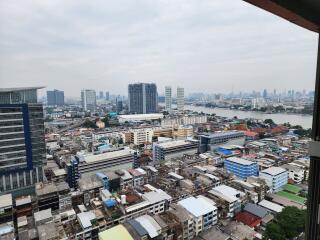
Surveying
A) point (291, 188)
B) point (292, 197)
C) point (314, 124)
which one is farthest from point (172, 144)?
point (314, 124)

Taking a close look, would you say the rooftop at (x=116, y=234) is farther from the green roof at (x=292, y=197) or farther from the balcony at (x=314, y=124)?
the green roof at (x=292, y=197)

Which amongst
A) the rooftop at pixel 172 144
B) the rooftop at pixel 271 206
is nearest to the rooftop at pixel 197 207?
the rooftop at pixel 271 206

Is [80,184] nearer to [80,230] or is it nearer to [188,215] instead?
[80,230]

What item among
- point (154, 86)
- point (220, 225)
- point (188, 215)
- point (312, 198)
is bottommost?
point (220, 225)

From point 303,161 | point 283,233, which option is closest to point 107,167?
point 283,233

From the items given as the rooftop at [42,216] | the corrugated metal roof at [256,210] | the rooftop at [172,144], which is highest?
the rooftop at [172,144]

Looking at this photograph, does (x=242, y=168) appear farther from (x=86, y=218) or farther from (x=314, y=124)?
(x=314, y=124)

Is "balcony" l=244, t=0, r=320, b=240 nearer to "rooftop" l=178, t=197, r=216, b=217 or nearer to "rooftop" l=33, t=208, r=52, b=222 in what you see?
"rooftop" l=178, t=197, r=216, b=217
